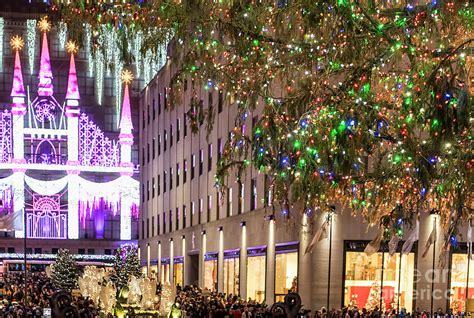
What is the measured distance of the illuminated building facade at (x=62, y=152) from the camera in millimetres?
84688

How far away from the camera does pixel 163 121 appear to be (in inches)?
2771

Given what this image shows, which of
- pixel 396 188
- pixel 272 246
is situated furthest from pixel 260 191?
pixel 396 188

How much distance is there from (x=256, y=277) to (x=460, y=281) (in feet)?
40.1

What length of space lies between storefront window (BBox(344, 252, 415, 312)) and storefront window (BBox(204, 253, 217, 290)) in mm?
18437

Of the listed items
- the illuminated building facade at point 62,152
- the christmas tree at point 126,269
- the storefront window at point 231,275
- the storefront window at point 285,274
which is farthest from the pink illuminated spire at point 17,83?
the storefront window at point 285,274

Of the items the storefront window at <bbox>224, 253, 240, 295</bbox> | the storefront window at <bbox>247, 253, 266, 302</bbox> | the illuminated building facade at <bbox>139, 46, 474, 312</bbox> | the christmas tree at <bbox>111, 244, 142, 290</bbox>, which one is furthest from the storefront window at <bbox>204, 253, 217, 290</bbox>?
the storefront window at <bbox>247, 253, 266, 302</bbox>

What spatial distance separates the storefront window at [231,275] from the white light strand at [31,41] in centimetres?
5397

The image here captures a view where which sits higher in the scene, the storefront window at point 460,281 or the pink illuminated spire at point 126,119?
the pink illuminated spire at point 126,119

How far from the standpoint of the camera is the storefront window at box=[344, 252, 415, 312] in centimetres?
3297

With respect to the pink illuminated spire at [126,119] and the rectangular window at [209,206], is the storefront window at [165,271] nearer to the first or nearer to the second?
the rectangular window at [209,206]

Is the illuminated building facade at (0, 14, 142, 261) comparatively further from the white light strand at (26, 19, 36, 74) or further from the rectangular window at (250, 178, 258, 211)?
the rectangular window at (250, 178, 258, 211)

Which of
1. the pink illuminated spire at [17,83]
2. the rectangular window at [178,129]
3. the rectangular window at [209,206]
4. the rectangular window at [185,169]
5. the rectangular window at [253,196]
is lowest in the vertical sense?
the rectangular window at [209,206]

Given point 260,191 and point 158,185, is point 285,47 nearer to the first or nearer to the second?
point 260,191

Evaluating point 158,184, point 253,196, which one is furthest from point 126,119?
point 253,196
